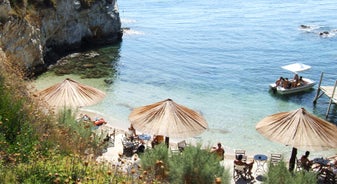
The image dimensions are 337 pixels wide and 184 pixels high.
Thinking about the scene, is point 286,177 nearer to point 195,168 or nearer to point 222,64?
point 195,168

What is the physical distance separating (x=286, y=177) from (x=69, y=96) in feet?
28.8

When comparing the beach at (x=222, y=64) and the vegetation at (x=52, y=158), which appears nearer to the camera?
the vegetation at (x=52, y=158)

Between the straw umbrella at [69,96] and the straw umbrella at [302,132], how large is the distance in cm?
707

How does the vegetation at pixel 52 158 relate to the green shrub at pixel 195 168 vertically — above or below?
above

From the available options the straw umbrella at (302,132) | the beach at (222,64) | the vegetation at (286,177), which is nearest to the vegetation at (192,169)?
the vegetation at (286,177)

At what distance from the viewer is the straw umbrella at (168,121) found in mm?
14070

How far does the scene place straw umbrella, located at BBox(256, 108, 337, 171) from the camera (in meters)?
13.5

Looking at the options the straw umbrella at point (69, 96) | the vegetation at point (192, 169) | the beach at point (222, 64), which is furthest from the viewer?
the beach at point (222, 64)

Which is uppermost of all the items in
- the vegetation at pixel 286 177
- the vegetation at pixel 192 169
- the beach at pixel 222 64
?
the vegetation at pixel 192 169

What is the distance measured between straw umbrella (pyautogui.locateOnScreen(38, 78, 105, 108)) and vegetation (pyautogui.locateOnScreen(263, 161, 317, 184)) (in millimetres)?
7595

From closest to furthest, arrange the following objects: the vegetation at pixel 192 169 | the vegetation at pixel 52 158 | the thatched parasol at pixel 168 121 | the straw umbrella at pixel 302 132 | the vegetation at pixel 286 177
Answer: the vegetation at pixel 52 158, the vegetation at pixel 192 169, the vegetation at pixel 286 177, the straw umbrella at pixel 302 132, the thatched parasol at pixel 168 121

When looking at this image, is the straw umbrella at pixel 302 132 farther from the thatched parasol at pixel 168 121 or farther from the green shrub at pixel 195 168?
the green shrub at pixel 195 168

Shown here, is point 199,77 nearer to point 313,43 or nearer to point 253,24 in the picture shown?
point 313,43

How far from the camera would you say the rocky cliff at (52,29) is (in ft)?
93.5
